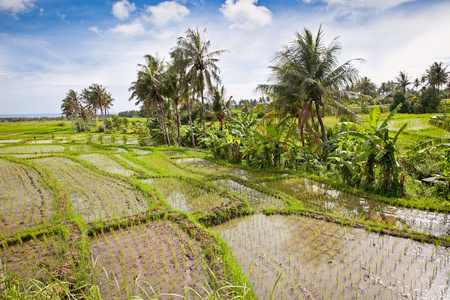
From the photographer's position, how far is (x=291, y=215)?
558 centimetres

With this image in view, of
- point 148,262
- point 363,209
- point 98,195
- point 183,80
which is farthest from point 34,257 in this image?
point 183,80

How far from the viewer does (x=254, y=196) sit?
705 centimetres

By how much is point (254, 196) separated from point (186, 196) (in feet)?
6.53

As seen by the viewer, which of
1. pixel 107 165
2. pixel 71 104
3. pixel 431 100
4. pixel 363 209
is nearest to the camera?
pixel 363 209

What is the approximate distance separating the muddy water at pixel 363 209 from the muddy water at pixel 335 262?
0.83 m

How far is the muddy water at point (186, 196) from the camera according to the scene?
6.33m

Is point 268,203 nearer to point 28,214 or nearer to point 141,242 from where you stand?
point 141,242

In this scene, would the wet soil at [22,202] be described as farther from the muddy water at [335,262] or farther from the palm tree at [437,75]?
the palm tree at [437,75]

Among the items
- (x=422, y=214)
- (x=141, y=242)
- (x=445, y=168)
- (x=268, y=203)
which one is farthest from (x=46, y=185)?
(x=445, y=168)

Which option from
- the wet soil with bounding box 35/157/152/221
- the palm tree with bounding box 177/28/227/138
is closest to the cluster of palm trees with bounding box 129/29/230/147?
the palm tree with bounding box 177/28/227/138

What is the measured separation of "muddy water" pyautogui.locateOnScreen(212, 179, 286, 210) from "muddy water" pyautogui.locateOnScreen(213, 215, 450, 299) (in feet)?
3.97

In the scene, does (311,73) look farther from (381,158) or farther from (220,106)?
(220,106)

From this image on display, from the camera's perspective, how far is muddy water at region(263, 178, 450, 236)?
4920 mm

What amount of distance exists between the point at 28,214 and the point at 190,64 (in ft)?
40.1
